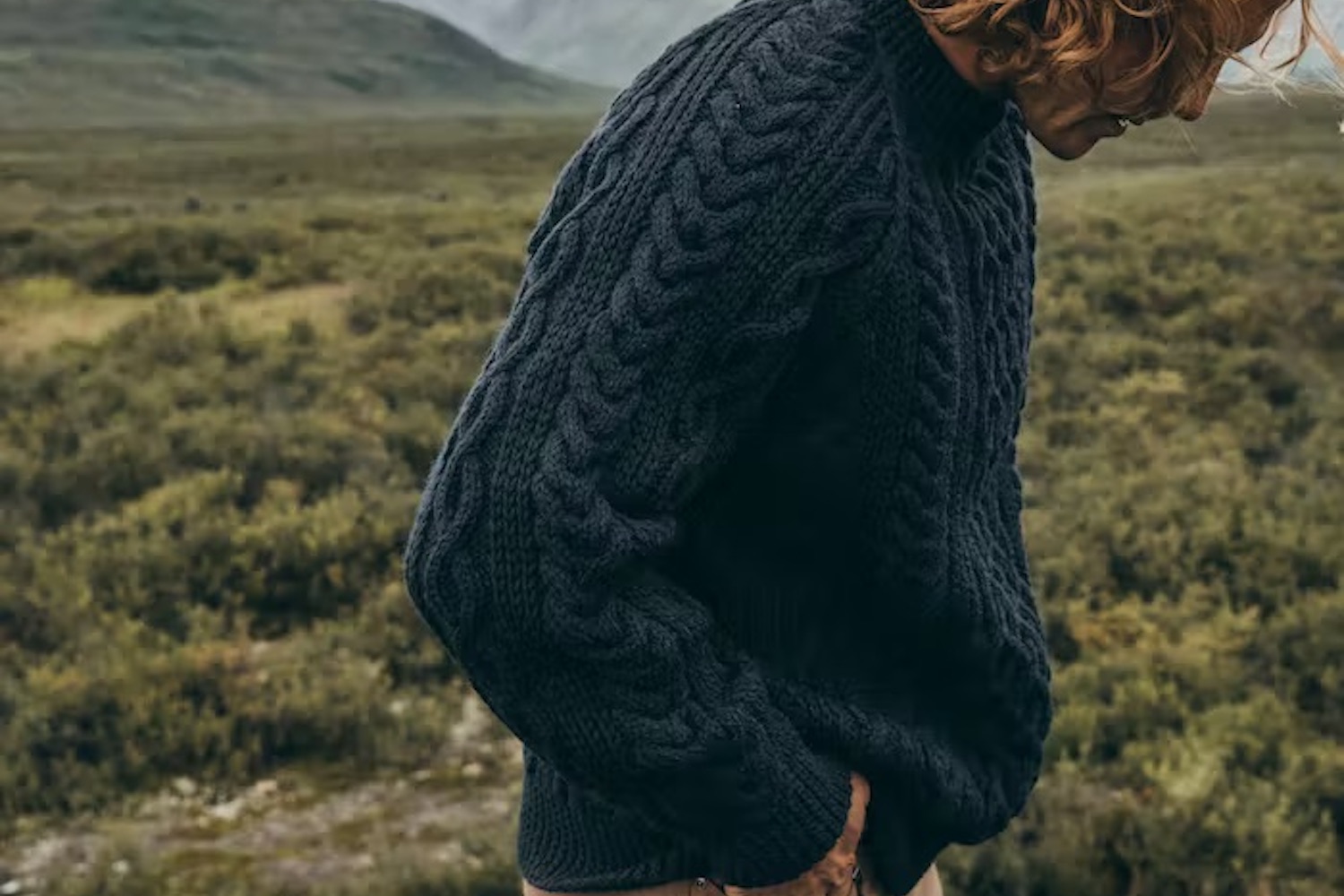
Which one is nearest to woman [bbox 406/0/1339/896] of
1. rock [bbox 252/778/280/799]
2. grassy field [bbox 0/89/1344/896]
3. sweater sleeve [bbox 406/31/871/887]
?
sweater sleeve [bbox 406/31/871/887]

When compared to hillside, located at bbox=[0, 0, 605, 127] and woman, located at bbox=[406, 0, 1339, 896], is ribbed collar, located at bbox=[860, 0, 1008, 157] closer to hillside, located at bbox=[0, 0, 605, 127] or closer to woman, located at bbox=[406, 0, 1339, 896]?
woman, located at bbox=[406, 0, 1339, 896]

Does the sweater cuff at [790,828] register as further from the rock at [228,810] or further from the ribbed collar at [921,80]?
the rock at [228,810]

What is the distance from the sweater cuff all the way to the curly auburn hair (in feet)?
1.90

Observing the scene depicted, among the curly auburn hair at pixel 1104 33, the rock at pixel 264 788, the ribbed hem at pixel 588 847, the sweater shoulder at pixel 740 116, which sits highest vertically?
the curly auburn hair at pixel 1104 33

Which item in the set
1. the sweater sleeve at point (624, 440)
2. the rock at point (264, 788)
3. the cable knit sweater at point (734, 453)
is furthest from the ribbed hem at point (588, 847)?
the rock at point (264, 788)

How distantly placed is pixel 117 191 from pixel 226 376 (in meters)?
20.5

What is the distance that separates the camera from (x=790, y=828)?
1257 mm

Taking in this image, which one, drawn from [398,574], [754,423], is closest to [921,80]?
[754,423]

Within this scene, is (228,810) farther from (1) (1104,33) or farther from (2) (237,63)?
(2) (237,63)

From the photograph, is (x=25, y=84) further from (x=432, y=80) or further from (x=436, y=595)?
(x=436, y=595)

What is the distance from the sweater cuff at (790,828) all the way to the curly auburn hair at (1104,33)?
1.90ft

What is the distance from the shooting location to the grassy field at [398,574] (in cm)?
487

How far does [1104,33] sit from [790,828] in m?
0.66

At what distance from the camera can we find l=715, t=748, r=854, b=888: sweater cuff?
1248 millimetres
